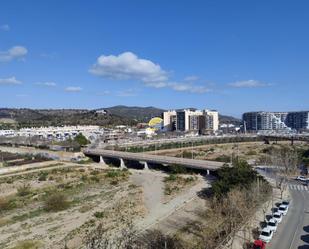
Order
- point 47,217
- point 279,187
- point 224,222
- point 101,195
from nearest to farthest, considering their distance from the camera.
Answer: point 224,222
point 47,217
point 279,187
point 101,195

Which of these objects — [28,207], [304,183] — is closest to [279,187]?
[304,183]

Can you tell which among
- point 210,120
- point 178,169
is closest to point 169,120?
point 210,120

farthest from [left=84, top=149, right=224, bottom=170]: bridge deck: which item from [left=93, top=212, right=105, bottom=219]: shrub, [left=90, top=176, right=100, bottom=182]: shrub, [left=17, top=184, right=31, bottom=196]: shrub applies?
[left=93, top=212, right=105, bottom=219]: shrub

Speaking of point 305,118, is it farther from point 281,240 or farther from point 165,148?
point 281,240

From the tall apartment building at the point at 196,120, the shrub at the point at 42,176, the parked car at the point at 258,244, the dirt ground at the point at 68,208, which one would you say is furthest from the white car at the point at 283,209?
the tall apartment building at the point at 196,120

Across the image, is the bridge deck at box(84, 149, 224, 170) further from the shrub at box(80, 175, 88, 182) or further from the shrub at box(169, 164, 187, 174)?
the shrub at box(80, 175, 88, 182)

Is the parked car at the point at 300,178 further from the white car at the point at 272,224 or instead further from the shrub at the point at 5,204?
the shrub at the point at 5,204
